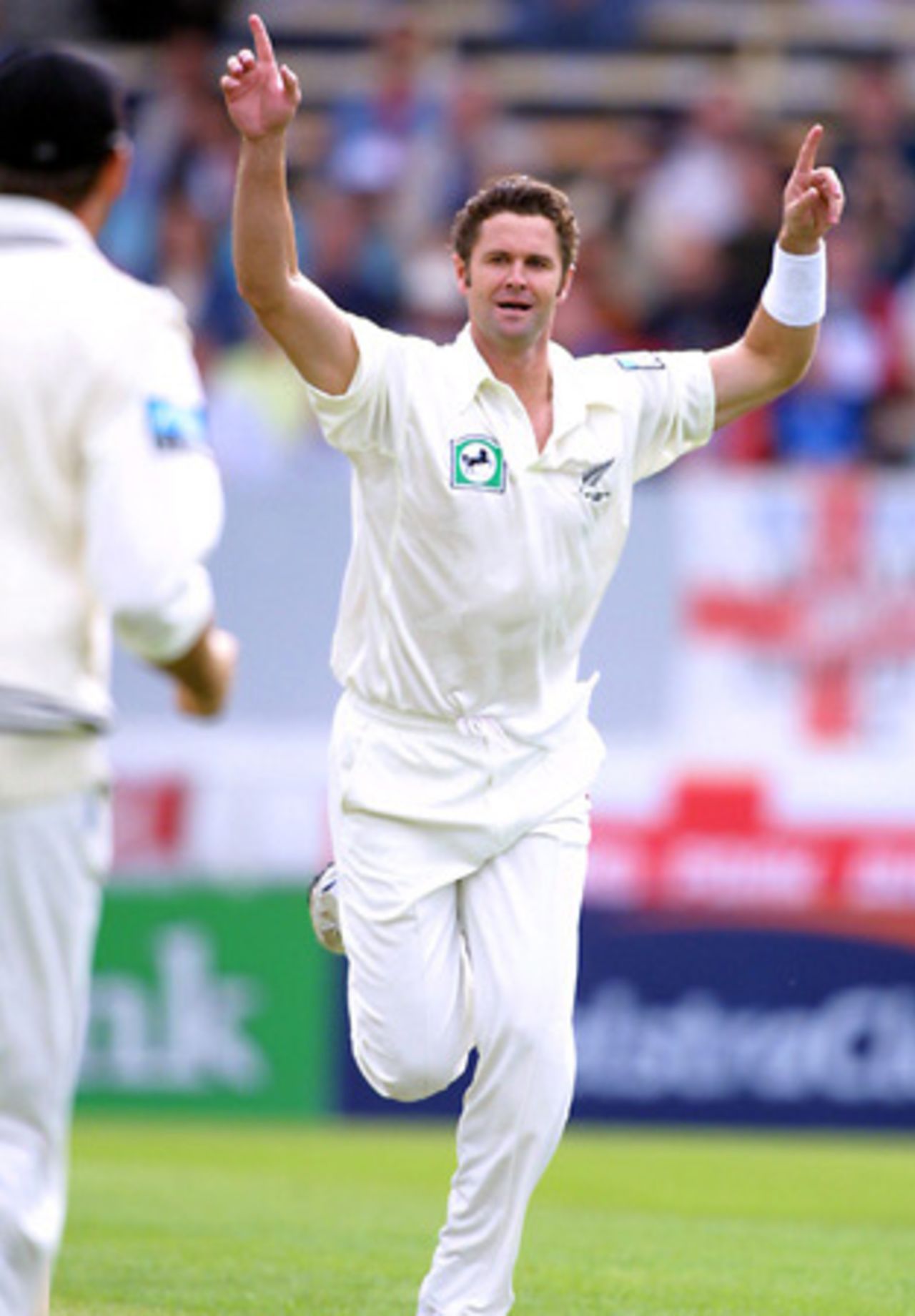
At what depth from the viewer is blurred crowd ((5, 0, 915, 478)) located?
15.8m

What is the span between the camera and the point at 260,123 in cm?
614

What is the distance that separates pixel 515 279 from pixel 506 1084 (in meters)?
1.85

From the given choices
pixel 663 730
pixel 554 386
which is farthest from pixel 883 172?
pixel 554 386

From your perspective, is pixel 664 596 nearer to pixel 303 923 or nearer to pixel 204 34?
pixel 303 923

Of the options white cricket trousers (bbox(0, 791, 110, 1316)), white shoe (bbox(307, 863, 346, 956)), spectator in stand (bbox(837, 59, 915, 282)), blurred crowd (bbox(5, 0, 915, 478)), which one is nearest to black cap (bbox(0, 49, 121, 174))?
white cricket trousers (bbox(0, 791, 110, 1316))

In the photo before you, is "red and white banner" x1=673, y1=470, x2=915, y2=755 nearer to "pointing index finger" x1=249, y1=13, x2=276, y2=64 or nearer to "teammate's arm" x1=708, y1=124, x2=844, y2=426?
"teammate's arm" x1=708, y1=124, x2=844, y2=426

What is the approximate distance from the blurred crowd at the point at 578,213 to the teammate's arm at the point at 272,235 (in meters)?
8.91

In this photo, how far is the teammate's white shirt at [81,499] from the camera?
14.8 ft

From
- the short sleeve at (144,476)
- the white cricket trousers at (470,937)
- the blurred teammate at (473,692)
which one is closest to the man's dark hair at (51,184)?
the short sleeve at (144,476)

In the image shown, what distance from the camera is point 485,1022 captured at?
641cm

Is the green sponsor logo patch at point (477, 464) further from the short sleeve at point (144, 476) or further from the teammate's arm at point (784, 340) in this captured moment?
the short sleeve at point (144, 476)

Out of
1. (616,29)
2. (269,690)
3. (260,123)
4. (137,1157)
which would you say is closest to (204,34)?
(616,29)

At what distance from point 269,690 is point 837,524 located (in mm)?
3131

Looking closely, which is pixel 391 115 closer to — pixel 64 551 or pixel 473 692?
pixel 473 692
